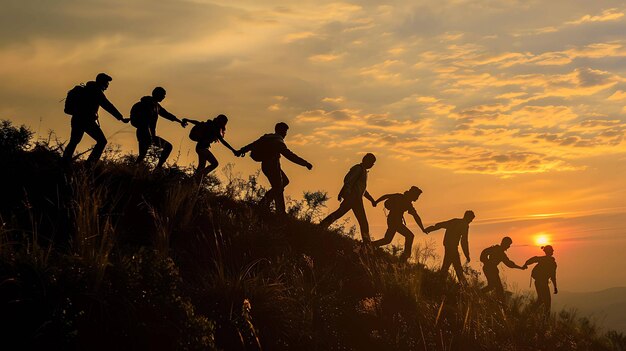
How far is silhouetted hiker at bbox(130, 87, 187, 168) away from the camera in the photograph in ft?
45.5

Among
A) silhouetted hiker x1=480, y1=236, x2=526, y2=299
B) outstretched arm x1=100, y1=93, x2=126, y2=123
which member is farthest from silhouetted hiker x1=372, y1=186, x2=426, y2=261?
outstretched arm x1=100, y1=93, x2=126, y2=123

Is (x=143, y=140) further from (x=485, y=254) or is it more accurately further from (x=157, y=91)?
(x=485, y=254)

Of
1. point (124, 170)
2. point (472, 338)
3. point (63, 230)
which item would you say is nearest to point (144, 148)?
point (124, 170)

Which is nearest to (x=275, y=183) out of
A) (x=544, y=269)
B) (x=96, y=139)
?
(x=96, y=139)

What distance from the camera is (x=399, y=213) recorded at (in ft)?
55.5

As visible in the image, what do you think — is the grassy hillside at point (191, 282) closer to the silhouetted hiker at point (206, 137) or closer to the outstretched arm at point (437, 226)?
the silhouetted hiker at point (206, 137)

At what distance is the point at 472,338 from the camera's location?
11.3 meters

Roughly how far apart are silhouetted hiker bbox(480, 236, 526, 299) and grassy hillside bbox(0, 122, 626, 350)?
754 mm

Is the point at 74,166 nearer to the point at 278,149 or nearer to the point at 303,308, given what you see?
the point at 278,149

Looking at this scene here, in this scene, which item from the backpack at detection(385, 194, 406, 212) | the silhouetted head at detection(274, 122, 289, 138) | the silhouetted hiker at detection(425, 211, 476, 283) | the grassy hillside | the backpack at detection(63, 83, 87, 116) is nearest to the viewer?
the grassy hillside

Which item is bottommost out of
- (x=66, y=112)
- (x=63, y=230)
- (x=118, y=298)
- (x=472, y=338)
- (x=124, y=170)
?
(x=472, y=338)

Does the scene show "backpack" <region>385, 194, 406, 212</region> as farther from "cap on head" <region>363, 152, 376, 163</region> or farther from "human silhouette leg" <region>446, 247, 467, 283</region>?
→ "human silhouette leg" <region>446, 247, 467, 283</region>

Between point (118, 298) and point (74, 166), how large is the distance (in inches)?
273

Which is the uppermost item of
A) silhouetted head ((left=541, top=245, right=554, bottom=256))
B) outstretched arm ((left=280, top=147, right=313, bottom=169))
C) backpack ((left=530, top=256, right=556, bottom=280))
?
outstretched arm ((left=280, top=147, right=313, bottom=169))
